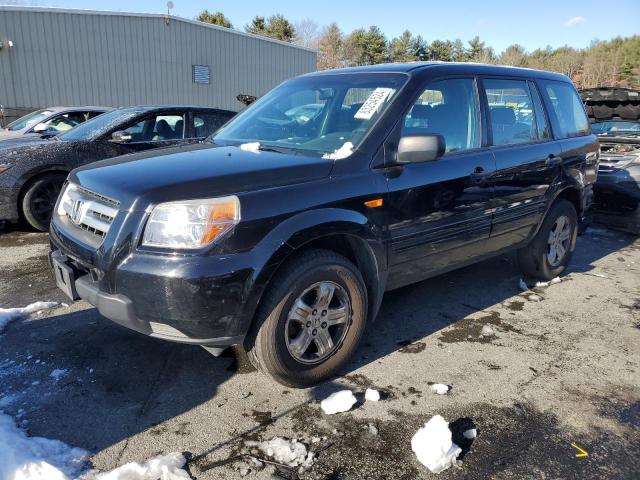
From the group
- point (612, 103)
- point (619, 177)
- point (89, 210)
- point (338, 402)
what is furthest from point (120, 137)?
point (612, 103)

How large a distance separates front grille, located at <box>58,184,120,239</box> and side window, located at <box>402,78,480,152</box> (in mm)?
1881

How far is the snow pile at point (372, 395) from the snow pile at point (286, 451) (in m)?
0.56

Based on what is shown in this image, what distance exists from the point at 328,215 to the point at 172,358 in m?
1.43

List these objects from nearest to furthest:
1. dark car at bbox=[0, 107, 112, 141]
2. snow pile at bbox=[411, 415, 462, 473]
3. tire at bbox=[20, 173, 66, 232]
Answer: snow pile at bbox=[411, 415, 462, 473], tire at bbox=[20, 173, 66, 232], dark car at bbox=[0, 107, 112, 141]

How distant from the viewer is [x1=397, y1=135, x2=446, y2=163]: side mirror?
305cm

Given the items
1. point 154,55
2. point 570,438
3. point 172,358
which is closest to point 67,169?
point 172,358

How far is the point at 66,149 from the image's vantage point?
6105 mm

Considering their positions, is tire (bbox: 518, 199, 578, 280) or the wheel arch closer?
the wheel arch

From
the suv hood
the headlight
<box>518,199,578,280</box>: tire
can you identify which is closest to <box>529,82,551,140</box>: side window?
<box>518,199,578,280</box>: tire

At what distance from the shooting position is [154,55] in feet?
64.2

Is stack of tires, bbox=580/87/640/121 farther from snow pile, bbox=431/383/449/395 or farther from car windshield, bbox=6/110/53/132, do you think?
car windshield, bbox=6/110/53/132

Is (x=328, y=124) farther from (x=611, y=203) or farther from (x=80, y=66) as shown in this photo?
(x=80, y=66)

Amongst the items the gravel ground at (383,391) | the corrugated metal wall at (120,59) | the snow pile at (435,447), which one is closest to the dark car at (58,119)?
the gravel ground at (383,391)

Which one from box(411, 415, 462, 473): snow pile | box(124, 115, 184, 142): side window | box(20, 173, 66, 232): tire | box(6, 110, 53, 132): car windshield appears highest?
box(124, 115, 184, 142): side window
